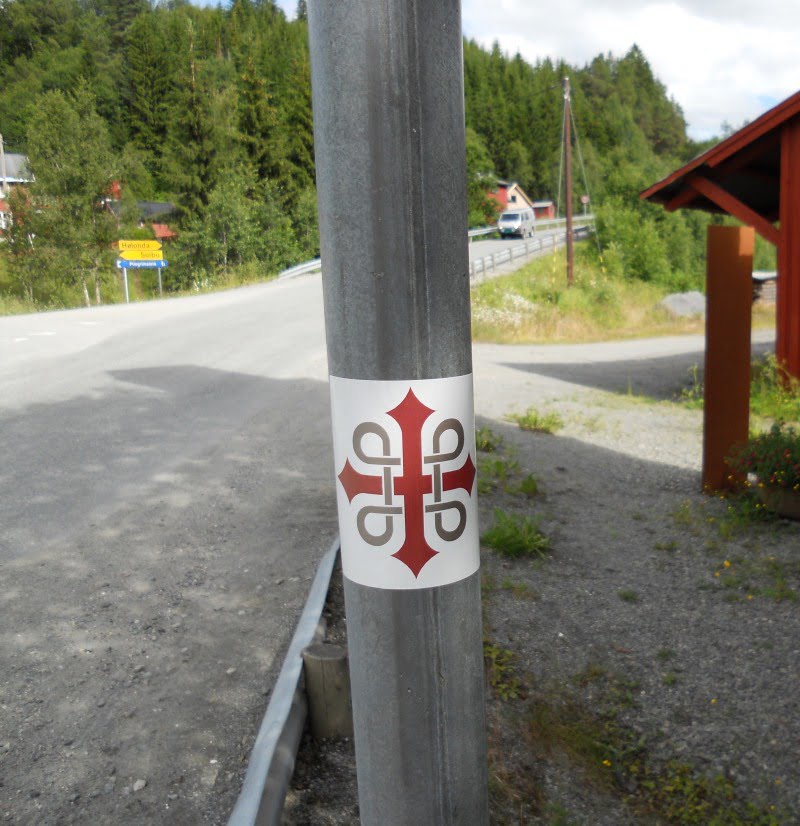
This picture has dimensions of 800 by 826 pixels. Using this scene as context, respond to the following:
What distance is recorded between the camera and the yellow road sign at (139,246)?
29531 millimetres

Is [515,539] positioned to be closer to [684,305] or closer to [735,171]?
[735,171]

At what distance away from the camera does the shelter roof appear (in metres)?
10.5

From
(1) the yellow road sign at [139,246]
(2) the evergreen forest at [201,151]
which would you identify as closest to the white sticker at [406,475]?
(1) the yellow road sign at [139,246]

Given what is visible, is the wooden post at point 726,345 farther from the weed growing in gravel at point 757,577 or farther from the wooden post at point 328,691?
the wooden post at point 328,691

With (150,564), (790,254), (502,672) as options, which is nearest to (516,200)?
(790,254)

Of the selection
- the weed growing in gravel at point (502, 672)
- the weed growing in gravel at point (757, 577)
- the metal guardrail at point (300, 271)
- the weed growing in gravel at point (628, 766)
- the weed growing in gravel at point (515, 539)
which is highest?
the metal guardrail at point (300, 271)

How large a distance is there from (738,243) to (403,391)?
5897 mm

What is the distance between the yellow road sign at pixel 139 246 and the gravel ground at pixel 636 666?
2446 cm

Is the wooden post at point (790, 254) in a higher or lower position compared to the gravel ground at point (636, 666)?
higher

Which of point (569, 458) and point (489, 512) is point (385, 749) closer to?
point (489, 512)

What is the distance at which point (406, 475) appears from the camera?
77.5 inches

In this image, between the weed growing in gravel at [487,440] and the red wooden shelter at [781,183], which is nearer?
the weed growing in gravel at [487,440]

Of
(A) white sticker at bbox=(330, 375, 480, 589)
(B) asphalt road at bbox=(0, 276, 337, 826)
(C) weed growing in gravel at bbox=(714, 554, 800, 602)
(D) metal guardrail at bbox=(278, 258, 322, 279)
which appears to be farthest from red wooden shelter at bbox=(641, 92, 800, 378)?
(D) metal guardrail at bbox=(278, 258, 322, 279)

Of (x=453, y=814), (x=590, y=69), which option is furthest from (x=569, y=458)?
(x=590, y=69)
